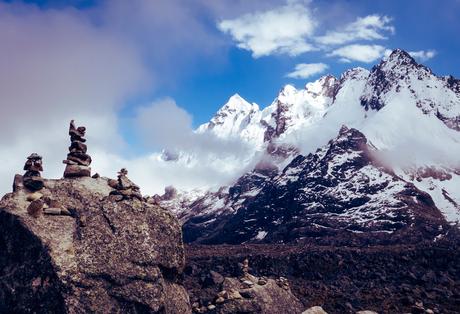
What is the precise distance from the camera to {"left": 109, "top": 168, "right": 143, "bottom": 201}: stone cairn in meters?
36.0

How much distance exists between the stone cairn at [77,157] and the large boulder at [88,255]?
4.61ft

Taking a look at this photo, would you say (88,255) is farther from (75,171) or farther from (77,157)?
(77,157)

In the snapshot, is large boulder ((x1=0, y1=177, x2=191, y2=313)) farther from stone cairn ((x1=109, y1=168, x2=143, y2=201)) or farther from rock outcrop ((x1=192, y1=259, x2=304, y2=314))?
rock outcrop ((x1=192, y1=259, x2=304, y2=314))

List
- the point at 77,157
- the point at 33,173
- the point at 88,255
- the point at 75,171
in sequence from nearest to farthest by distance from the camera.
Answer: the point at 88,255 → the point at 33,173 → the point at 75,171 → the point at 77,157

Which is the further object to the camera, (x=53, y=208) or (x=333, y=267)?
(x=333, y=267)

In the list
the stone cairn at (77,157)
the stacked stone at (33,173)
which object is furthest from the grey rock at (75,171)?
the stacked stone at (33,173)

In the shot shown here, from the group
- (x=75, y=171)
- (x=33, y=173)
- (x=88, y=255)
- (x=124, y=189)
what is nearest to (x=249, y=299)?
(x=124, y=189)

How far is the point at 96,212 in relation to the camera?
34.3 metres

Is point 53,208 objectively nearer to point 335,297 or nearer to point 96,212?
point 96,212

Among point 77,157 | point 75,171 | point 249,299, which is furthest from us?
point 249,299

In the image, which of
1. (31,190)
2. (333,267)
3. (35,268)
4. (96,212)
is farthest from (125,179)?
(333,267)

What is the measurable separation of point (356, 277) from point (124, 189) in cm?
6242

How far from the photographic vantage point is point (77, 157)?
1571 inches

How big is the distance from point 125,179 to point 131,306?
9.70m
